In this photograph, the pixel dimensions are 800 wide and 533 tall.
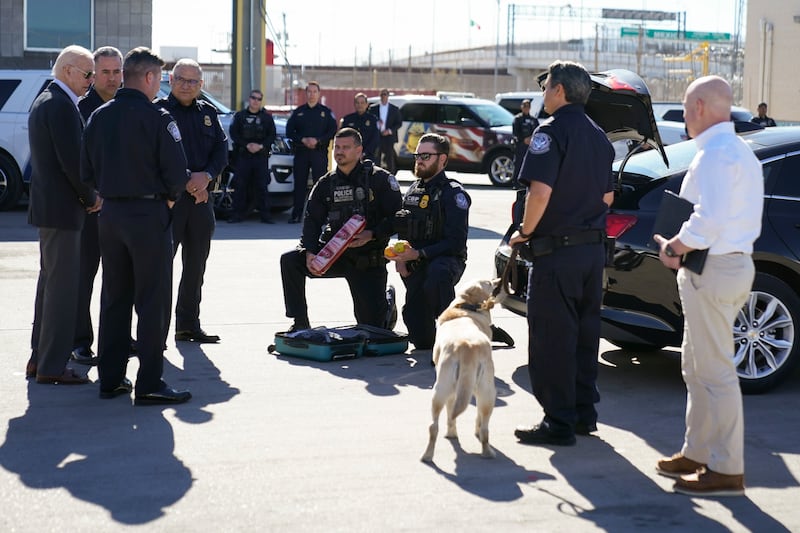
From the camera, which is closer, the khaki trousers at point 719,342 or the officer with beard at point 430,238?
the khaki trousers at point 719,342

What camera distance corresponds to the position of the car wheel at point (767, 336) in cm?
667

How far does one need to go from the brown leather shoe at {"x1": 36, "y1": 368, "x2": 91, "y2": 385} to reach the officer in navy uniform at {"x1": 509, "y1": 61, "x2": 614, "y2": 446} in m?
2.78

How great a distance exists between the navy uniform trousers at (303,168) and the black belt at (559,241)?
34.7 ft

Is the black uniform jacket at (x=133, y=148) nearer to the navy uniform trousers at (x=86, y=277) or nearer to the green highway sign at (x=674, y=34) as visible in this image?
the navy uniform trousers at (x=86, y=277)

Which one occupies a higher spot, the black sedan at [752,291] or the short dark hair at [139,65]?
the short dark hair at [139,65]

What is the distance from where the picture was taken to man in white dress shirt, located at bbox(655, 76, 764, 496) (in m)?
4.70

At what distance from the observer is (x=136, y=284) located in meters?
6.21

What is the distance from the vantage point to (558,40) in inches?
3664

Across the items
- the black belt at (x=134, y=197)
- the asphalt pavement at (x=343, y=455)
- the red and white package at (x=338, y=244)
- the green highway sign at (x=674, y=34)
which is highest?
the green highway sign at (x=674, y=34)

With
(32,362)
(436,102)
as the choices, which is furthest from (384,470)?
(436,102)

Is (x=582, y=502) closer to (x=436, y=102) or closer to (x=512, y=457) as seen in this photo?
(x=512, y=457)

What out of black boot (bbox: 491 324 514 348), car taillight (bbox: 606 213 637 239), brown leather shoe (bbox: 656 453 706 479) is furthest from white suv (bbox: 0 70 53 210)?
brown leather shoe (bbox: 656 453 706 479)

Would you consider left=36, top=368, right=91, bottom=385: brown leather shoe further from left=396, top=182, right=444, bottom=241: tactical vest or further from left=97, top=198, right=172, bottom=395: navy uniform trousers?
left=396, top=182, right=444, bottom=241: tactical vest

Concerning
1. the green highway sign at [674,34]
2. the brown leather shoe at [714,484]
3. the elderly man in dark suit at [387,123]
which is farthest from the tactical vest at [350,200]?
the green highway sign at [674,34]
